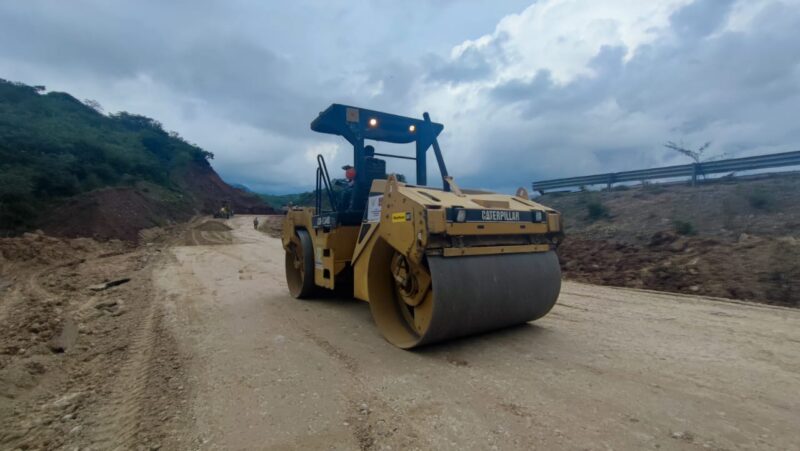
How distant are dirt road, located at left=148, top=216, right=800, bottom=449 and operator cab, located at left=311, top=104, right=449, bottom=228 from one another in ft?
4.83

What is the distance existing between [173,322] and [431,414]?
4004 millimetres

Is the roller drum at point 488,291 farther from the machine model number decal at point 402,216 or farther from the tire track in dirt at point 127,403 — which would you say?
the tire track in dirt at point 127,403

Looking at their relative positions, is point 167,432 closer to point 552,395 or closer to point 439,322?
point 439,322

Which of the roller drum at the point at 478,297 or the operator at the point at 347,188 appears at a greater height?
the operator at the point at 347,188

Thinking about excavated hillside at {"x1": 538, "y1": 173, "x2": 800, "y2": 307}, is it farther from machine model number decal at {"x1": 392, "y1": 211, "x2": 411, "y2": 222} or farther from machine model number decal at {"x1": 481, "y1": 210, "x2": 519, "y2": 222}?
machine model number decal at {"x1": 392, "y1": 211, "x2": 411, "y2": 222}

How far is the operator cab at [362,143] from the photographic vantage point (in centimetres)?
583

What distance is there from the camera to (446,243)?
398cm

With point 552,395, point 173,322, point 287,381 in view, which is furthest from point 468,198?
point 173,322

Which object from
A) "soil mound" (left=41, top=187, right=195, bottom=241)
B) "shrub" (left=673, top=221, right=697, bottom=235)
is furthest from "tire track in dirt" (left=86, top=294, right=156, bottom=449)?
"soil mound" (left=41, top=187, right=195, bottom=241)

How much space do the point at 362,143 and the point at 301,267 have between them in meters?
2.56

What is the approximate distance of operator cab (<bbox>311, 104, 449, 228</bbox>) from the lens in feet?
19.1

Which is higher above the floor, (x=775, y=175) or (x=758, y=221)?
(x=775, y=175)

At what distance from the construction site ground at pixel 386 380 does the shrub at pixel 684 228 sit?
4512mm

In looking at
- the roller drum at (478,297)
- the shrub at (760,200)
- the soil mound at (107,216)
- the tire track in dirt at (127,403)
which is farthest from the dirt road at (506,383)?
the soil mound at (107,216)
